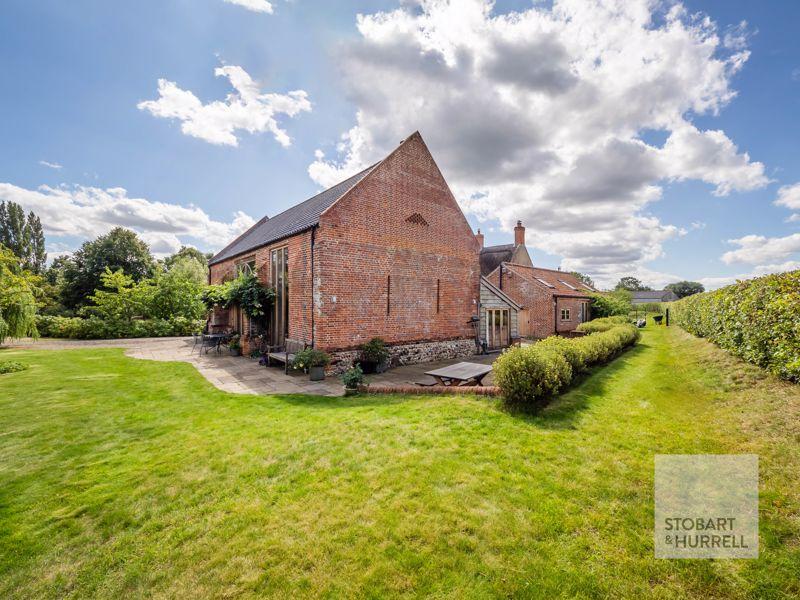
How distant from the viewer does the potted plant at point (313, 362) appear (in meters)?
10.0

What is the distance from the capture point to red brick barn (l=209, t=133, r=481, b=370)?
36.2 ft

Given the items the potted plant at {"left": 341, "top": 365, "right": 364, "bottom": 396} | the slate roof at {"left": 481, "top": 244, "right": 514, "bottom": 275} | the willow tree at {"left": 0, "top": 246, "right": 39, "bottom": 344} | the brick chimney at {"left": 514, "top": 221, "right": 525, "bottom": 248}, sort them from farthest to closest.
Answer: the brick chimney at {"left": 514, "top": 221, "right": 525, "bottom": 248} → the slate roof at {"left": 481, "top": 244, "right": 514, "bottom": 275} → the willow tree at {"left": 0, "top": 246, "right": 39, "bottom": 344} → the potted plant at {"left": 341, "top": 365, "right": 364, "bottom": 396}

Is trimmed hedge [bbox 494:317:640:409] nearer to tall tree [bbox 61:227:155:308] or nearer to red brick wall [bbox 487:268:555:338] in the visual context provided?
red brick wall [bbox 487:268:555:338]

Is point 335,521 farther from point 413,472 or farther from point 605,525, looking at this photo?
point 605,525

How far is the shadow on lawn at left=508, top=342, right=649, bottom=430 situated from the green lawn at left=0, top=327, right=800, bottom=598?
0.08m

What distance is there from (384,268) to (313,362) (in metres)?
4.34

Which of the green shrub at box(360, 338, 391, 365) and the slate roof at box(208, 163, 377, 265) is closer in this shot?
the green shrub at box(360, 338, 391, 365)

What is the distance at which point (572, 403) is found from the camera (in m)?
7.21

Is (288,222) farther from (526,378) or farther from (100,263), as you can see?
(100,263)

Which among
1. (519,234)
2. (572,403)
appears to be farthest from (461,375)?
(519,234)

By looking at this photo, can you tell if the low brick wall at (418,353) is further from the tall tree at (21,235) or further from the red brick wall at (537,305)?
the tall tree at (21,235)

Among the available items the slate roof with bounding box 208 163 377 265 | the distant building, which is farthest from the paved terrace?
the distant building

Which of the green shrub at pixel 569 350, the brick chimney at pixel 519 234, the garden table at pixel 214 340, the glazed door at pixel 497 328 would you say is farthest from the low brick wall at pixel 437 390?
the brick chimney at pixel 519 234

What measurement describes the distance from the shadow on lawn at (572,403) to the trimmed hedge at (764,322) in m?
3.14
